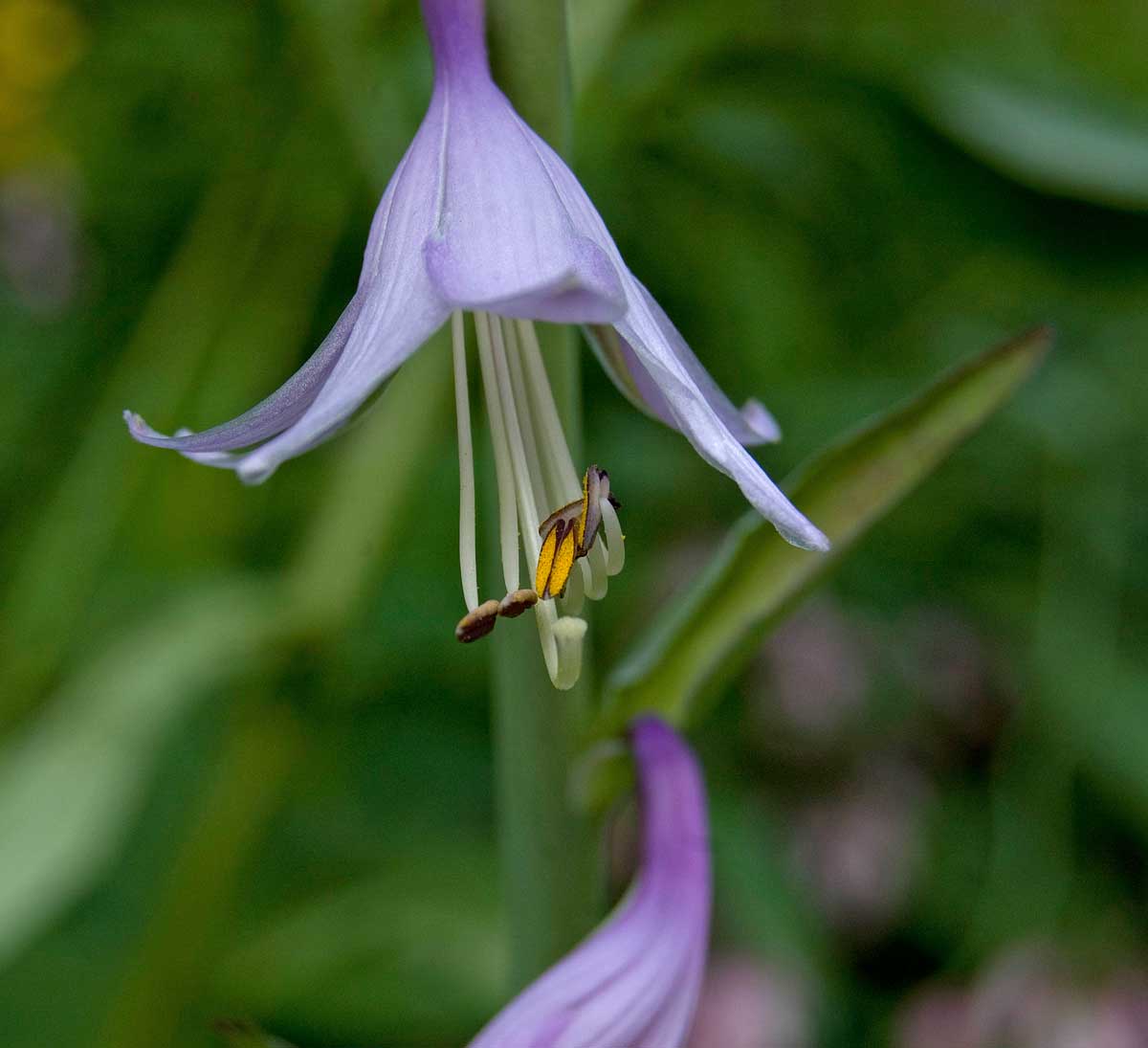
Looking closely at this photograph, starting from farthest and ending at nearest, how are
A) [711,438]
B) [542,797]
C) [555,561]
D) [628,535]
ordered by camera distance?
[628,535] < [542,797] < [555,561] < [711,438]

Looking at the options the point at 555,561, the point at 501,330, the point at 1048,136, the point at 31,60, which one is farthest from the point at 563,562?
the point at 31,60

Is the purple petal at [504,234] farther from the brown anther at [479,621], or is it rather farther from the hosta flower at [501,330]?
the brown anther at [479,621]

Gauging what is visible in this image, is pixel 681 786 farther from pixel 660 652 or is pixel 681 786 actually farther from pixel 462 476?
pixel 462 476

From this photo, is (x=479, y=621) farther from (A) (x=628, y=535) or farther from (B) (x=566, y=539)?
(A) (x=628, y=535)

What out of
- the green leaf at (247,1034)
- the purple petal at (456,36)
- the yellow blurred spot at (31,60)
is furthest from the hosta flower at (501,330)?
the yellow blurred spot at (31,60)

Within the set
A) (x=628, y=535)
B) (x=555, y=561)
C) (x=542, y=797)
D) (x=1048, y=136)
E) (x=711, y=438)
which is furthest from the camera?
(x=628, y=535)

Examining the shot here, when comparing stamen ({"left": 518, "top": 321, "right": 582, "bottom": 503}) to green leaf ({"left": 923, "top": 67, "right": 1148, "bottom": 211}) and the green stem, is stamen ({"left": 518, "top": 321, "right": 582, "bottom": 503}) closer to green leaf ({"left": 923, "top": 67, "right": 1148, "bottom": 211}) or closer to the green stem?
the green stem

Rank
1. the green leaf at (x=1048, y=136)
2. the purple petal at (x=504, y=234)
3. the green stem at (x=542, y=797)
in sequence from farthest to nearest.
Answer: the green leaf at (x=1048, y=136), the green stem at (x=542, y=797), the purple petal at (x=504, y=234)
